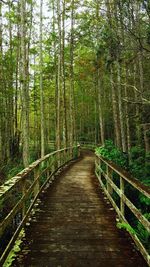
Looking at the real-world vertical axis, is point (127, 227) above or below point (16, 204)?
below

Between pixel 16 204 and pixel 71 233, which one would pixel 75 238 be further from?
pixel 16 204

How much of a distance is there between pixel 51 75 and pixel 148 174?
18.4m

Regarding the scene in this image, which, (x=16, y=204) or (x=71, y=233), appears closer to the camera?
(x=16, y=204)

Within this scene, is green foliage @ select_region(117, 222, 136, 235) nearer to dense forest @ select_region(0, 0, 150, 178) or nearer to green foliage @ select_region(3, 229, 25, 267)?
green foliage @ select_region(3, 229, 25, 267)

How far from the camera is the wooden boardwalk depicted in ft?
15.3

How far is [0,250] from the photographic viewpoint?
7320 millimetres

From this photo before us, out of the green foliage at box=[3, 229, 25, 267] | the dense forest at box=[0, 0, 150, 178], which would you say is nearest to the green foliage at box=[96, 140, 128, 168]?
the dense forest at box=[0, 0, 150, 178]

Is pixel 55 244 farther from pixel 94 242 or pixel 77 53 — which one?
pixel 77 53

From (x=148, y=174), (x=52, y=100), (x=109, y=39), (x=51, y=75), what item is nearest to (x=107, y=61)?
(x=109, y=39)

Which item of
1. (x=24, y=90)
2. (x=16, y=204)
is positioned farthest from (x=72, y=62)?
(x=16, y=204)

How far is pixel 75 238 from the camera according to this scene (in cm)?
567

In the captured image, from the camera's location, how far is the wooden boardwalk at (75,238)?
466 cm

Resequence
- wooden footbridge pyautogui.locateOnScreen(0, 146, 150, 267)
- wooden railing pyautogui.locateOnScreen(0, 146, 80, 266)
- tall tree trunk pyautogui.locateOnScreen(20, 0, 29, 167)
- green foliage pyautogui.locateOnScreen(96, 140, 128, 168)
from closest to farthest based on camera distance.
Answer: wooden footbridge pyautogui.locateOnScreen(0, 146, 150, 267)
wooden railing pyautogui.locateOnScreen(0, 146, 80, 266)
green foliage pyautogui.locateOnScreen(96, 140, 128, 168)
tall tree trunk pyautogui.locateOnScreen(20, 0, 29, 167)

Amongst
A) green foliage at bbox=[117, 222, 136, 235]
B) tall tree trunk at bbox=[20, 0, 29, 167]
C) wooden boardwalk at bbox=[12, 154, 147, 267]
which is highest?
tall tree trunk at bbox=[20, 0, 29, 167]
